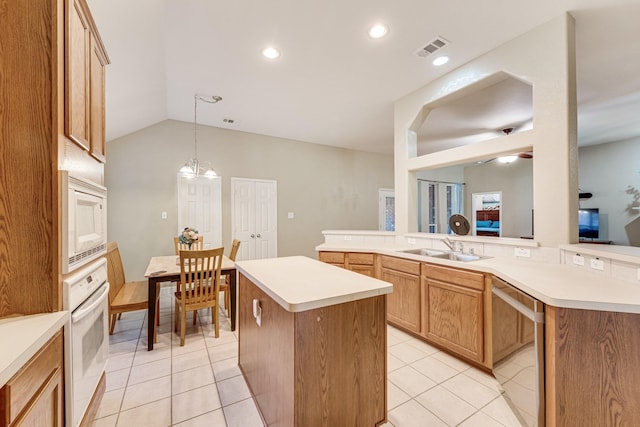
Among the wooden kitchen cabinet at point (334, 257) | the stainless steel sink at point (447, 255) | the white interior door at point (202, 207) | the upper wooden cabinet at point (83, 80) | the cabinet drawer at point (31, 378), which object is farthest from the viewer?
the white interior door at point (202, 207)

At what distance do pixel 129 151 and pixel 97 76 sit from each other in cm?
312

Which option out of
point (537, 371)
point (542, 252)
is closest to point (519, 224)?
point (542, 252)

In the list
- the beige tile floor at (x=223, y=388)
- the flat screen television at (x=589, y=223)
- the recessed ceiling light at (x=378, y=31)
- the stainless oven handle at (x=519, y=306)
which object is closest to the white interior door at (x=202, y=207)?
the beige tile floor at (x=223, y=388)

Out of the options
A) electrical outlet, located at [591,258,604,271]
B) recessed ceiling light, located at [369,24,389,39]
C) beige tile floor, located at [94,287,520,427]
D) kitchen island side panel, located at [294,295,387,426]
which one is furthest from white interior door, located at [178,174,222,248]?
electrical outlet, located at [591,258,604,271]

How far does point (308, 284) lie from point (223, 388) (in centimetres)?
122

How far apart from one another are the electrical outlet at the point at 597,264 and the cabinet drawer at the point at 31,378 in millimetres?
2881

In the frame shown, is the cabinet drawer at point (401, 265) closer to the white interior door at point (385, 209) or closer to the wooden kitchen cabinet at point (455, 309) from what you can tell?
the wooden kitchen cabinet at point (455, 309)

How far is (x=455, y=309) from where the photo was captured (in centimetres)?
230

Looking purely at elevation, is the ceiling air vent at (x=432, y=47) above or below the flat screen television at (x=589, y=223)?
above

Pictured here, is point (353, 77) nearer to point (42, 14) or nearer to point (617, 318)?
point (42, 14)

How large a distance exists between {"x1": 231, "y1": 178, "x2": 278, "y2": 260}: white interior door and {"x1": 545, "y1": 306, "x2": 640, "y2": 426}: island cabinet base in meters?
4.64

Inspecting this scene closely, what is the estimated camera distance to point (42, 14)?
1.10 m

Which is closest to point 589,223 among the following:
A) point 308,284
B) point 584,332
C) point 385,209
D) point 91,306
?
point 385,209

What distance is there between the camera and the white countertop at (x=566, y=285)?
1.29 meters
